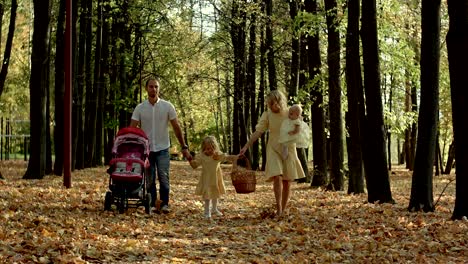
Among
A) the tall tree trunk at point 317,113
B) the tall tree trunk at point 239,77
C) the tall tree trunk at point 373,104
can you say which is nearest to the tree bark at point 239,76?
the tall tree trunk at point 239,77

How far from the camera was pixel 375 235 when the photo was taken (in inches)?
391

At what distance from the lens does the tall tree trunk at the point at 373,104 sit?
15031 millimetres

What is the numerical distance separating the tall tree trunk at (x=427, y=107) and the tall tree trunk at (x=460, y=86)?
155cm

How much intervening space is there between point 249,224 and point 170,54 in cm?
2964

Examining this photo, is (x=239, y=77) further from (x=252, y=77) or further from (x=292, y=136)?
(x=292, y=136)

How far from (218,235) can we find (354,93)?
8756mm

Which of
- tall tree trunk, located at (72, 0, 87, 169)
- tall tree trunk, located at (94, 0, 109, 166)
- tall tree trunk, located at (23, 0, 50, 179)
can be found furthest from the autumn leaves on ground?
tall tree trunk, located at (94, 0, 109, 166)

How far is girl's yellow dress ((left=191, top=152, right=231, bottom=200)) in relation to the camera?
40.4ft

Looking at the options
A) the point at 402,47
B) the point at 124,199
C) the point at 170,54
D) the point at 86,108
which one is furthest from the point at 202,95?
the point at 124,199

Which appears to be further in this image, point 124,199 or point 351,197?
point 351,197

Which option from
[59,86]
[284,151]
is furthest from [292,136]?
[59,86]

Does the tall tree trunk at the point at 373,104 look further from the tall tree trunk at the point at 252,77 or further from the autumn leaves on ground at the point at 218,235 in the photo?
the tall tree trunk at the point at 252,77

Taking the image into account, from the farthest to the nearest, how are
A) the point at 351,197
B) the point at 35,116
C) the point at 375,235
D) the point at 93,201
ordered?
the point at 35,116, the point at 351,197, the point at 93,201, the point at 375,235

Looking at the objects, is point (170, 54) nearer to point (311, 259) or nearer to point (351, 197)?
point (351, 197)
